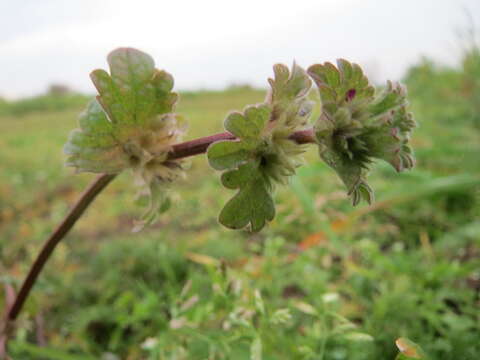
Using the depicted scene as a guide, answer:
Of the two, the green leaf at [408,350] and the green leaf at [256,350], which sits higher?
the green leaf at [408,350]

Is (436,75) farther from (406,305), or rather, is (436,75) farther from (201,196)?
(406,305)

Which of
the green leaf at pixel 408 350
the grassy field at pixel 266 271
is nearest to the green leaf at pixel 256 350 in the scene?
the grassy field at pixel 266 271

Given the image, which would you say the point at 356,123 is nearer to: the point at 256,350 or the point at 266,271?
the point at 256,350

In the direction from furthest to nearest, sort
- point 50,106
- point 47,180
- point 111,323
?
1. point 50,106
2. point 47,180
3. point 111,323

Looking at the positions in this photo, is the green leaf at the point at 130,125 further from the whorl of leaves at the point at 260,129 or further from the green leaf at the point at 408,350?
the green leaf at the point at 408,350

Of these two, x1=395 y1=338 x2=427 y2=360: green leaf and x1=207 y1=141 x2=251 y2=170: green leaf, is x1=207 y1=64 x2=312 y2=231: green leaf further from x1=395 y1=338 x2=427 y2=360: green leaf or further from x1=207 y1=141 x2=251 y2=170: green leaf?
x1=395 y1=338 x2=427 y2=360: green leaf

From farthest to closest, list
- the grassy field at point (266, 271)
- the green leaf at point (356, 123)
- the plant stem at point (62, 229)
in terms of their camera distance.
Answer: the grassy field at point (266, 271), the plant stem at point (62, 229), the green leaf at point (356, 123)

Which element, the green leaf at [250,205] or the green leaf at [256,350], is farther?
the green leaf at [256,350]

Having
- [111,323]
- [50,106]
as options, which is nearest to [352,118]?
[111,323]
